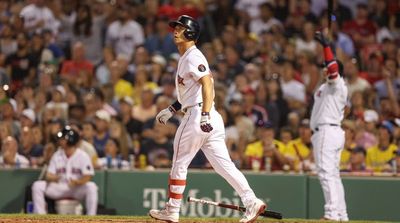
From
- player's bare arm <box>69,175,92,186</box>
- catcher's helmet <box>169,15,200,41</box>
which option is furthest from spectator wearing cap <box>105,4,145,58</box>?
catcher's helmet <box>169,15,200,41</box>

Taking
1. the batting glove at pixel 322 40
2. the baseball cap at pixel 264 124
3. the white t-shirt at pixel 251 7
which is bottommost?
the baseball cap at pixel 264 124

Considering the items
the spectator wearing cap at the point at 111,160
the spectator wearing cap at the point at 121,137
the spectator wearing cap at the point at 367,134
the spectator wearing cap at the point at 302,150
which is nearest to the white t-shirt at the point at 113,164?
the spectator wearing cap at the point at 111,160

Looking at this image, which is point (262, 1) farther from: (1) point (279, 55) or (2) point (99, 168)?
(2) point (99, 168)

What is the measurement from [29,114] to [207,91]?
22.1 ft

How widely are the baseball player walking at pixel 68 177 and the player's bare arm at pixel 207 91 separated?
4.27m

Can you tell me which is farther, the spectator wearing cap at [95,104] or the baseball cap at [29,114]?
the spectator wearing cap at [95,104]

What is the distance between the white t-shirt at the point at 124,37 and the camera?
65.8 ft

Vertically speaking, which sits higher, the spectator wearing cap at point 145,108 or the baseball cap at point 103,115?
the spectator wearing cap at point 145,108

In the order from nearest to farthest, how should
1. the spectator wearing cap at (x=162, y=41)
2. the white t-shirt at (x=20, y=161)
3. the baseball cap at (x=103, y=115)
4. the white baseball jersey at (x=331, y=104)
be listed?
1. the white baseball jersey at (x=331, y=104)
2. the white t-shirt at (x=20, y=161)
3. the baseball cap at (x=103, y=115)
4. the spectator wearing cap at (x=162, y=41)

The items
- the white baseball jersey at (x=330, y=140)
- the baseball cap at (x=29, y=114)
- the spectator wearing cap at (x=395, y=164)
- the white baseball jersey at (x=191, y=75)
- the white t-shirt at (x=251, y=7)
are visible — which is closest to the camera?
the white baseball jersey at (x=191, y=75)

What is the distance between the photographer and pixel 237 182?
11211 millimetres

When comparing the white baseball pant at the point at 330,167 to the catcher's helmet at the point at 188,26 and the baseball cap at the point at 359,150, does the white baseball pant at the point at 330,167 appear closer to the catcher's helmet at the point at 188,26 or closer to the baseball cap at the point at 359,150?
the baseball cap at the point at 359,150

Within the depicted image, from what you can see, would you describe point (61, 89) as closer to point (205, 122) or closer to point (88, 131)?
point (88, 131)

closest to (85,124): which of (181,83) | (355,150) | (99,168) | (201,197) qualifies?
(99,168)
